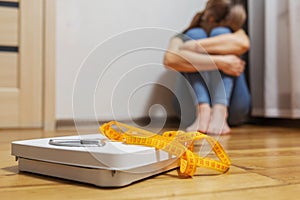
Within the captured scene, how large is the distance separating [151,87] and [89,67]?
0.50 feet

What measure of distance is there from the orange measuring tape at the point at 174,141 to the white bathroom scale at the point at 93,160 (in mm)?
16

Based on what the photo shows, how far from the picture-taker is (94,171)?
0.47 m

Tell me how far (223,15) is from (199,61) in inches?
19.1

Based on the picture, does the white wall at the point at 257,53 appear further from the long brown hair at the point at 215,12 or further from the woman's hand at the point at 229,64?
the woman's hand at the point at 229,64

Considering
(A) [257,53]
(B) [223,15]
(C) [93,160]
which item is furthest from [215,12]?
(C) [93,160]

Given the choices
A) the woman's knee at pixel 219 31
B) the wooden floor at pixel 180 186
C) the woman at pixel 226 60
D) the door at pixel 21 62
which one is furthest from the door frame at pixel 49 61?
the wooden floor at pixel 180 186

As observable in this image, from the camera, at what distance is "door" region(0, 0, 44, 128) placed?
1599mm

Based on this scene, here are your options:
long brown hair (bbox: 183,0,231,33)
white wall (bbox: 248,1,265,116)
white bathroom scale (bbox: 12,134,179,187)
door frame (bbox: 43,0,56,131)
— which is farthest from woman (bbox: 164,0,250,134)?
Result: white bathroom scale (bbox: 12,134,179,187)

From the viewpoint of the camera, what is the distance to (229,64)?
148 centimetres

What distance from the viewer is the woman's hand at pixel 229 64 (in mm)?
1477

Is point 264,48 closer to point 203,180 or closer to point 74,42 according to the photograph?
point 74,42

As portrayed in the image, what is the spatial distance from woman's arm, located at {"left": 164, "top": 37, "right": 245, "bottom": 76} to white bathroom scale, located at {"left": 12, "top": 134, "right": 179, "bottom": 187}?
0.61 metres

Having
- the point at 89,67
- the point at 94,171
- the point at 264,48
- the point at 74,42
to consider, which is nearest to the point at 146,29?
the point at 89,67

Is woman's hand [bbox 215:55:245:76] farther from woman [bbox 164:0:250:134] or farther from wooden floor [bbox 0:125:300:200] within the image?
wooden floor [bbox 0:125:300:200]
